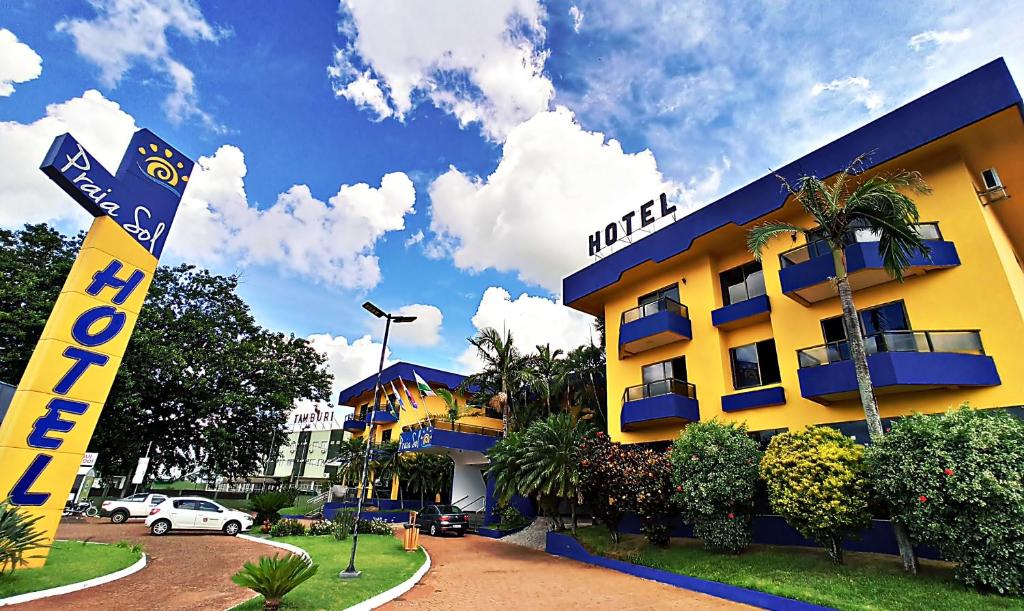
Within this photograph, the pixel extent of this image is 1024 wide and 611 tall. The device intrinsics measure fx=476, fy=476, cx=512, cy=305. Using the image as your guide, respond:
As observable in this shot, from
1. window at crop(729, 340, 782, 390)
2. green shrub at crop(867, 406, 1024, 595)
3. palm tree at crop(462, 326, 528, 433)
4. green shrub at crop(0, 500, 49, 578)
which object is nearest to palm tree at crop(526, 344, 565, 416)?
palm tree at crop(462, 326, 528, 433)

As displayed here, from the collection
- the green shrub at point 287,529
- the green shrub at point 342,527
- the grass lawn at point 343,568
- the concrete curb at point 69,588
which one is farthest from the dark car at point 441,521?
the concrete curb at point 69,588

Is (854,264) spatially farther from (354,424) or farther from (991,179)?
(354,424)

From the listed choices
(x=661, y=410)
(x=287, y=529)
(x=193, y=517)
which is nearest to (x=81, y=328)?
(x=193, y=517)

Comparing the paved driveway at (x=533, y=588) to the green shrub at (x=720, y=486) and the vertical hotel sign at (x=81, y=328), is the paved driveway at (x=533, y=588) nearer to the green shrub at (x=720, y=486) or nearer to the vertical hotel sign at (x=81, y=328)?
the green shrub at (x=720, y=486)

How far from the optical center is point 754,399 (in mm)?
17703

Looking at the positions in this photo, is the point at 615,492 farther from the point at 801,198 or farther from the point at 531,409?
the point at 531,409

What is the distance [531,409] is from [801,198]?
1953 cm

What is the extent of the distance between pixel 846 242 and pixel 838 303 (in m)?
2.29

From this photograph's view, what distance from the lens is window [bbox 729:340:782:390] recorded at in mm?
18359

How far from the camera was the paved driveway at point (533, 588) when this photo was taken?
10617 mm

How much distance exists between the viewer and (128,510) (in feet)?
79.9

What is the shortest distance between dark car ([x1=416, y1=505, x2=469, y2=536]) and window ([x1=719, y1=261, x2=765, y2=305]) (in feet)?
54.9

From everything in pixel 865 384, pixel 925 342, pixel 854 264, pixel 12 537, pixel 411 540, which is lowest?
pixel 411 540

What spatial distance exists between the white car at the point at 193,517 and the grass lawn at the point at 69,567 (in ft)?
16.6
